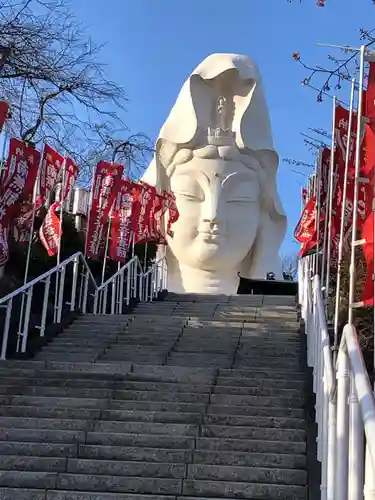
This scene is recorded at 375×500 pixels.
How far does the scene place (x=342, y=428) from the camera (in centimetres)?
298

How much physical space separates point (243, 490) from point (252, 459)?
411 millimetres

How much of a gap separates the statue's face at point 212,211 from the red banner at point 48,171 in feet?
24.3

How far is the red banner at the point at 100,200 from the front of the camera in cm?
1137

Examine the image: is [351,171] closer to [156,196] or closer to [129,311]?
[129,311]

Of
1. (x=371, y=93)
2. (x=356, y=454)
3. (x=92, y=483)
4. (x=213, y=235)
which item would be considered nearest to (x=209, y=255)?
(x=213, y=235)

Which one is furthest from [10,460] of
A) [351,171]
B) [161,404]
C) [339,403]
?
[351,171]

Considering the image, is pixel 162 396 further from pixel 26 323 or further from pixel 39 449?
pixel 26 323

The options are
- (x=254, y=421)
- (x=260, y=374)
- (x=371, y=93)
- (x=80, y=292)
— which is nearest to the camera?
(x=371, y=93)

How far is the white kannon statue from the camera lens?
17.2 meters

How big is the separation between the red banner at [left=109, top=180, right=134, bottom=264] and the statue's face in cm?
416

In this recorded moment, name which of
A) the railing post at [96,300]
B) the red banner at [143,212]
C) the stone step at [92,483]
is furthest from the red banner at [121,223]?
the stone step at [92,483]

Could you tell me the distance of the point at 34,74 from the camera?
970cm

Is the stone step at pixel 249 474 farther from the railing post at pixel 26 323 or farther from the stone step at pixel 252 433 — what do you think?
the railing post at pixel 26 323

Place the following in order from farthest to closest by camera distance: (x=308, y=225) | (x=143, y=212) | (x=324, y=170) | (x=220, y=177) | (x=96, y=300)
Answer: (x=220, y=177)
(x=143, y=212)
(x=308, y=225)
(x=96, y=300)
(x=324, y=170)
